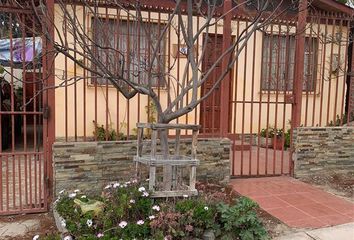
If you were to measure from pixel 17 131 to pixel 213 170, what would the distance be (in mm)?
6963

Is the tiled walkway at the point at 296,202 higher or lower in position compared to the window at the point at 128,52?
lower

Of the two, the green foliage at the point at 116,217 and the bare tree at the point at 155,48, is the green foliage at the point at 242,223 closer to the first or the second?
the green foliage at the point at 116,217

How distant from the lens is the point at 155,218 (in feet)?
11.8

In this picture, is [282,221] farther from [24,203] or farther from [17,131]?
[17,131]

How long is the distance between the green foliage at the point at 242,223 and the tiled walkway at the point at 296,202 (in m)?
0.70

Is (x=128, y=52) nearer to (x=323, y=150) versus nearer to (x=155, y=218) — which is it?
(x=155, y=218)

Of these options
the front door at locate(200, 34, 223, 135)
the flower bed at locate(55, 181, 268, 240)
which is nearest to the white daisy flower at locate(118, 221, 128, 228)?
the flower bed at locate(55, 181, 268, 240)

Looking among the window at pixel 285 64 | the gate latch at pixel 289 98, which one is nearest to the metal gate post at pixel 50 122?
the window at pixel 285 64

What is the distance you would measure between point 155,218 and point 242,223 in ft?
2.98

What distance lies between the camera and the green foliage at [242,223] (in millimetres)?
3758

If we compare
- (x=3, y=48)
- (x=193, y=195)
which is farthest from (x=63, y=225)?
(x=3, y=48)

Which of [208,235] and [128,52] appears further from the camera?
[128,52]

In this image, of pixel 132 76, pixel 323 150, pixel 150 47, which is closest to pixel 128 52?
pixel 150 47

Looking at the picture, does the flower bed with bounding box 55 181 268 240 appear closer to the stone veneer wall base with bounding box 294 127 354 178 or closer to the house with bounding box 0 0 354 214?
the house with bounding box 0 0 354 214
